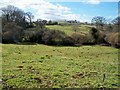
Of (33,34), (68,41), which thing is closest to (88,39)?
(68,41)

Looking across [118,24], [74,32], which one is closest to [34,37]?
[74,32]

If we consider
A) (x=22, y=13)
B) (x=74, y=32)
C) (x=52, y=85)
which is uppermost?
(x=22, y=13)

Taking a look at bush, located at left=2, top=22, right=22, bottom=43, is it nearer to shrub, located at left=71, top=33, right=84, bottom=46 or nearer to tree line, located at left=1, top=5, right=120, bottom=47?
tree line, located at left=1, top=5, right=120, bottom=47

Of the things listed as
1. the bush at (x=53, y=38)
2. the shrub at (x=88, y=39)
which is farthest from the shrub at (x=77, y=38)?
the bush at (x=53, y=38)

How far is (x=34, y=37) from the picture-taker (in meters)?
26.3

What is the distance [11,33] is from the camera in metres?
25.4

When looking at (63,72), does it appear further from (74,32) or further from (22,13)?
(22,13)

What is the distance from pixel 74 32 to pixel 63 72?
15.5 metres

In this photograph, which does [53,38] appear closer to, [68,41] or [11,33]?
[68,41]

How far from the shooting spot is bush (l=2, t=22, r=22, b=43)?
81.1 feet

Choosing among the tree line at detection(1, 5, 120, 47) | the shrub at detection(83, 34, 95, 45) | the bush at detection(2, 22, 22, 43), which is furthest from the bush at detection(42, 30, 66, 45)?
→ the bush at detection(2, 22, 22, 43)

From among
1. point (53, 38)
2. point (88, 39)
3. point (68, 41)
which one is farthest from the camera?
point (53, 38)

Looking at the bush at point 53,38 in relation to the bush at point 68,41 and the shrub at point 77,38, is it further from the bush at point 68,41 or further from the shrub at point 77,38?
the shrub at point 77,38

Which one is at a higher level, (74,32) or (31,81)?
(74,32)
